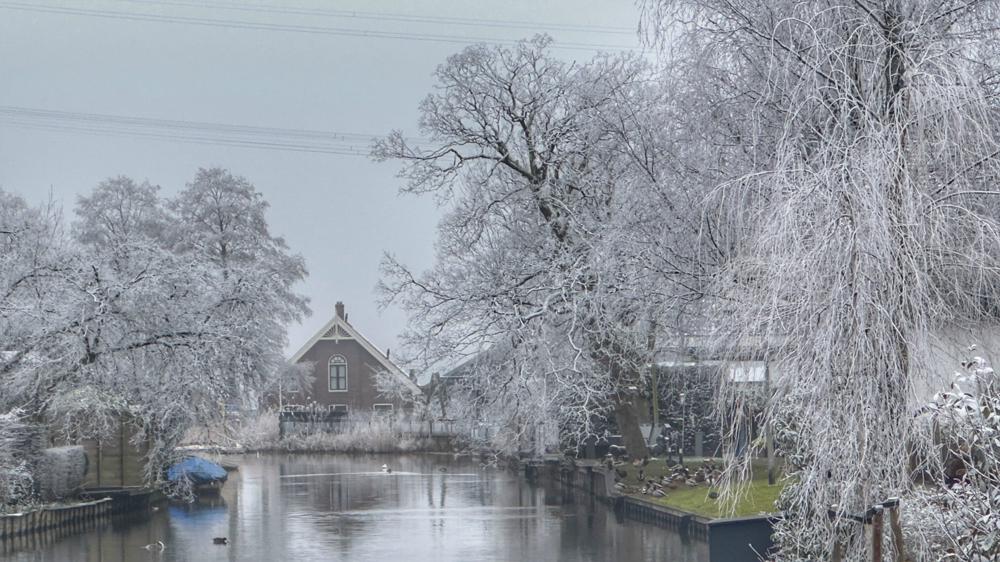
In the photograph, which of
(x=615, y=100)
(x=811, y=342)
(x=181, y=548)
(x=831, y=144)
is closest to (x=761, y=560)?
(x=811, y=342)

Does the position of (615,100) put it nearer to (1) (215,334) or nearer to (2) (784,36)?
(2) (784,36)

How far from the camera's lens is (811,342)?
1007cm

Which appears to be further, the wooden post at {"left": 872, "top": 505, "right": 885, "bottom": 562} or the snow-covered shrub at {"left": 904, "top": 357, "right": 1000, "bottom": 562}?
the wooden post at {"left": 872, "top": 505, "right": 885, "bottom": 562}

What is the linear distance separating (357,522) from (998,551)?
1815 centimetres

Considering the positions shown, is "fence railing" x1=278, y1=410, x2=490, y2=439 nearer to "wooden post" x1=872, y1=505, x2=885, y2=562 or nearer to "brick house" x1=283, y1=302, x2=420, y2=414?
"brick house" x1=283, y1=302, x2=420, y2=414

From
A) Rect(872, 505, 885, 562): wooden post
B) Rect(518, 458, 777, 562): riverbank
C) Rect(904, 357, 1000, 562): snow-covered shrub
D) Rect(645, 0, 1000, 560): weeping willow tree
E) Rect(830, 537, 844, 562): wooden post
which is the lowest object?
Rect(518, 458, 777, 562): riverbank

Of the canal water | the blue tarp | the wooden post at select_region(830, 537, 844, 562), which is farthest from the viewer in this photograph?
the blue tarp

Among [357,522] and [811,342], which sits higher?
[811,342]

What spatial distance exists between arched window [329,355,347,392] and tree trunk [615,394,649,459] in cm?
4019

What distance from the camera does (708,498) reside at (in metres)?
21.0

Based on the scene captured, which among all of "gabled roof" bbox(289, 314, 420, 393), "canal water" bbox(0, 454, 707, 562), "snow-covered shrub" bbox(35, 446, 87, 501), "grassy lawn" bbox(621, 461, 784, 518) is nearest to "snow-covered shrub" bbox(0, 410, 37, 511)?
"snow-covered shrub" bbox(35, 446, 87, 501)

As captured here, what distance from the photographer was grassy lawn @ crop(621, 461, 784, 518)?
69.2 feet

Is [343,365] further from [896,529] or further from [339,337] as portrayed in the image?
[896,529]

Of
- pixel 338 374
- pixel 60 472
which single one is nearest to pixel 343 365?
pixel 338 374
